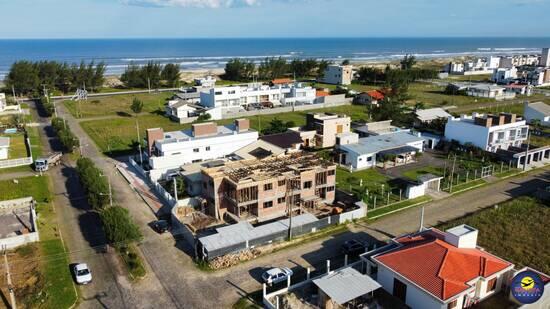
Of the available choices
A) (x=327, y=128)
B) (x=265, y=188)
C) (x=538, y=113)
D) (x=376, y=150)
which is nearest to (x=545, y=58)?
(x=538, y=113)

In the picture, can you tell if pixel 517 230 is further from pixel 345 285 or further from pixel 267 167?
pixel 267 167

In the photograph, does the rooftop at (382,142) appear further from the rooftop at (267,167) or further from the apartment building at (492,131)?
the rooftop at (267,167)

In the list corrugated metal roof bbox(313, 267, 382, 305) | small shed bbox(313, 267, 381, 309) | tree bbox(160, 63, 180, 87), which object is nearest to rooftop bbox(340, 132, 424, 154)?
corrugated metal roof bbox(313, 267, 382, 305)

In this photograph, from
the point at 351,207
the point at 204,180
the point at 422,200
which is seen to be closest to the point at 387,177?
the point at 422,200

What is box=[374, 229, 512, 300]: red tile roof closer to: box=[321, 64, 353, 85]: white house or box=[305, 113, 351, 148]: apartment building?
box=[305, 113, 351, 148]: apartment building

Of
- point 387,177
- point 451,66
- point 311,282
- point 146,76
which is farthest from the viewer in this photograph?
point 451,66

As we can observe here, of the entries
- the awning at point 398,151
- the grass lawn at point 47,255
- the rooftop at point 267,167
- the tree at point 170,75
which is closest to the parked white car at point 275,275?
the rooftop at point 267,167

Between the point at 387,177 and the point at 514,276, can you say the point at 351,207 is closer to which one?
the point at 387,177
